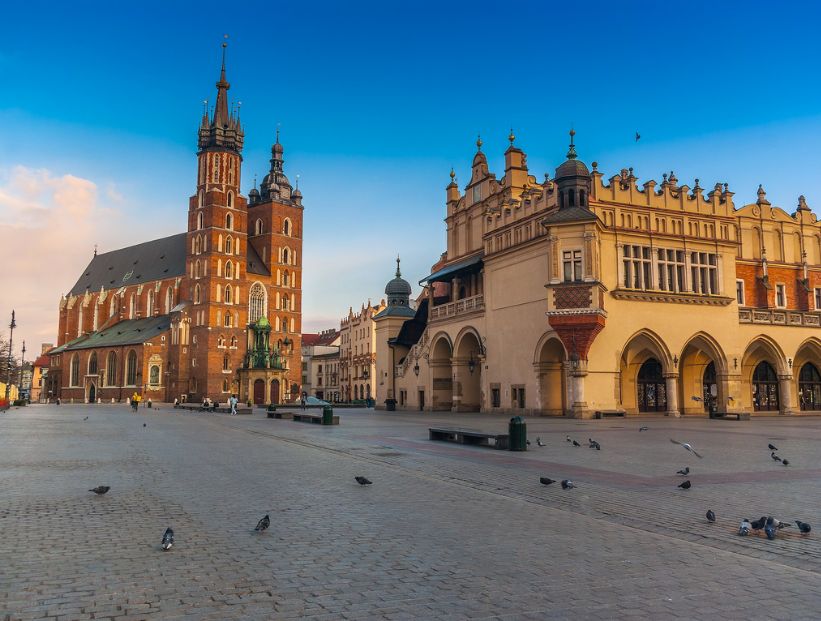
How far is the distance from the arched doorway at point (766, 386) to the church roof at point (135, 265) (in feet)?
265

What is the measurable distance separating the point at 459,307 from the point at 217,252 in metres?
55.0

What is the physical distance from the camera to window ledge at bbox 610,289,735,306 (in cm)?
4059

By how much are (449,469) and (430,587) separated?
8707mm

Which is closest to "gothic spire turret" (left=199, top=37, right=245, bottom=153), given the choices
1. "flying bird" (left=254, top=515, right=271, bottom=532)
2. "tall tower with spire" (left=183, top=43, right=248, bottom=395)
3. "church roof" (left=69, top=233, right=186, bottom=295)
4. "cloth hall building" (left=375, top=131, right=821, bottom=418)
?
"tall tower with spire" (left=183, top=43, right=248, bottom=395)

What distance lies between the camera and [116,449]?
1956 cm

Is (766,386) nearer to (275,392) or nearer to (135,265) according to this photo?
(275,392)

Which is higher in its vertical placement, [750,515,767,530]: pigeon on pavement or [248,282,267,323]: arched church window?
[248,282,267,323]: arched church window

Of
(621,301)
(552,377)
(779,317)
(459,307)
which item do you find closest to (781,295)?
(779,317)

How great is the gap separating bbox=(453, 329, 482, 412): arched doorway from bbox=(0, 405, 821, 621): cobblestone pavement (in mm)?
33379

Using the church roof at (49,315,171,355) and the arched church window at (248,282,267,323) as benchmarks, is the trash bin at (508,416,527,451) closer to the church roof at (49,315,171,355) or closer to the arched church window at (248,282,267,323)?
the church roof at (49,315,171,355)

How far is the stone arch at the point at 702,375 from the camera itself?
141ft

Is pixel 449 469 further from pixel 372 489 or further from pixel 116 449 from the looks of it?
pixel 116 449

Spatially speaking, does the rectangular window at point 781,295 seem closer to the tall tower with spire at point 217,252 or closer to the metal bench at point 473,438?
the metal bench at point 473,438

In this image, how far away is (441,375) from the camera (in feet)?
174
